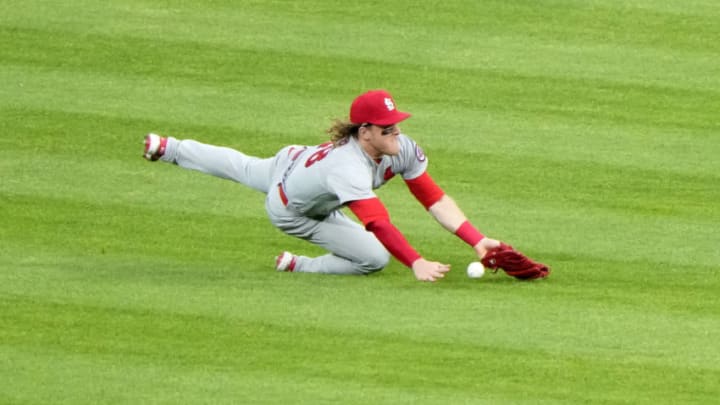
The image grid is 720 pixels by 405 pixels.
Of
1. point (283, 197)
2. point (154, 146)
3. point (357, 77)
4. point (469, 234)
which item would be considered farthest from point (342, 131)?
point (357, 77)

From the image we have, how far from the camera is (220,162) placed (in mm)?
9953

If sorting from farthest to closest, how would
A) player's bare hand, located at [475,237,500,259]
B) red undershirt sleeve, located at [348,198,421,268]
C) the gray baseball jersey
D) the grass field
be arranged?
player's bare hand, located at [475,237,500,259] → the gray baseball jersey → red undershirt sleeve, located at [348,198,421,268] → the grass field

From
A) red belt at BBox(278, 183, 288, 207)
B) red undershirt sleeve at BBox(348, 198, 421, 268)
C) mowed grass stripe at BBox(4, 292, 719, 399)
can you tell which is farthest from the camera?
red belt at BBox(278, 183, 288, 207)

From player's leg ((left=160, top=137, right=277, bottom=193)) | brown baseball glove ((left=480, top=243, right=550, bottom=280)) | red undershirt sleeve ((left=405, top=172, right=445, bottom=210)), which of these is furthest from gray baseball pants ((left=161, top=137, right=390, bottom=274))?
brown baseball glove ((left=480, top=243, right=550, bottom=280))

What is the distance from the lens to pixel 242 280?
9.27m

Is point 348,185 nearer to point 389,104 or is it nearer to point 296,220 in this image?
point 389,104

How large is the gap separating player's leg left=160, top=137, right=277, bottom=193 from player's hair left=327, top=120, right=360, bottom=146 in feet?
1.86

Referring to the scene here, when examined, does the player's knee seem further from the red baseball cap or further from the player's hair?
the red baseball cap

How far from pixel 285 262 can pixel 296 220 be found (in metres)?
0.25

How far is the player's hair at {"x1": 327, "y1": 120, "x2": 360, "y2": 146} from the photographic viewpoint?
9.38 meters

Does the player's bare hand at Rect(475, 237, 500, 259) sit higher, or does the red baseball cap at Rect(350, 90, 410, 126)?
the red baseball cap at Rect(350, 90, 410, 126)

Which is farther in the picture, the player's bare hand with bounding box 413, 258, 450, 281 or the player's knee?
the player's knee

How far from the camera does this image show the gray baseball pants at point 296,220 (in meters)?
9.56

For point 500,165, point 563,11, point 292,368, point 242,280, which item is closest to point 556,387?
point 292,368
